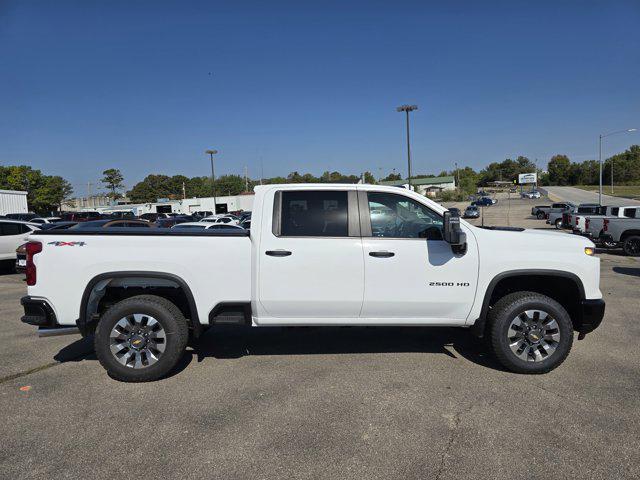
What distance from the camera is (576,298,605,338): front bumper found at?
416 centimetres

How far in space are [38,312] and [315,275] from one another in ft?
8.86

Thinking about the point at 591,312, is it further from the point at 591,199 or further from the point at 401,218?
the point at 591,199

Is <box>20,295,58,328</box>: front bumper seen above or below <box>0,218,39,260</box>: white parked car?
below

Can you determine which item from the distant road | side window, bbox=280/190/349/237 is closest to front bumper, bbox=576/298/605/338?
side window, bbox=280/190/349/237

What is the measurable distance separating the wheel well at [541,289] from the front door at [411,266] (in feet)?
0.60

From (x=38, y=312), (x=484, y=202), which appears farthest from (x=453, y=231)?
(x=484, y=202)

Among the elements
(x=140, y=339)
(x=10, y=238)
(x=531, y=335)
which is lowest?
(x=531, y=335)

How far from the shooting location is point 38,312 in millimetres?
4004

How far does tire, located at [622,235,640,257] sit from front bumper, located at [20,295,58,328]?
1617cm

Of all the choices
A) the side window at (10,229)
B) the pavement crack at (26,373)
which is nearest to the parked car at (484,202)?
the pavement crack at (26,373)

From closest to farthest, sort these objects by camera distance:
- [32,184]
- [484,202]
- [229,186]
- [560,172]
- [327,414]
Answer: [327,414]
[484,202]
[32,184]
[229,186]
[560,172]

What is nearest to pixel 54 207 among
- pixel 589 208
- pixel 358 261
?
pixel 589 208

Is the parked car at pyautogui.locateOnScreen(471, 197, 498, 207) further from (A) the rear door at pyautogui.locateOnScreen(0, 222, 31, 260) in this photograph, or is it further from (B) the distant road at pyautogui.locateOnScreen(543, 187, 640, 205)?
(B) the distant road at pyautogui.locateOnScreen(543, 187, 640, 205)

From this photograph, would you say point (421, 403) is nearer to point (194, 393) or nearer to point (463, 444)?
point (463, 444)
